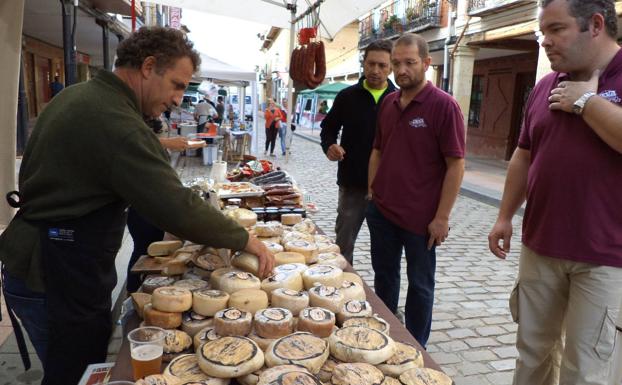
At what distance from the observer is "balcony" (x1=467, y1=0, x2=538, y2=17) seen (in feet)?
41.0

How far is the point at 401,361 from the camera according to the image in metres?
1.52

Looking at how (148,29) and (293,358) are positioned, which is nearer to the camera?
(293,358)

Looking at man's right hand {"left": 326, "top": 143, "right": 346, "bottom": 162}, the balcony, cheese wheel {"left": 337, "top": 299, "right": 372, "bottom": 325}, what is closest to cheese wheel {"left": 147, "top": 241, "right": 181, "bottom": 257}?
cheese wheel {"left": 337, "top": 299, "right": 372, "bottom": 325}

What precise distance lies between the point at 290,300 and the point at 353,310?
0.27m

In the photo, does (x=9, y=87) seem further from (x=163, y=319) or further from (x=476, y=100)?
(x=476, y=100)

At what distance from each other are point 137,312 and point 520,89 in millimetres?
16830

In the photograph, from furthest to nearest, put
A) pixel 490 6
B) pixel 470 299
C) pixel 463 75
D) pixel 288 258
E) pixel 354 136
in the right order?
pixel 463 75 → pixel 490 6 → pixel 470 299 → pixel 354 136 → pixel 288 258

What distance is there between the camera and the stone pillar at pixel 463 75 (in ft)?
46.9

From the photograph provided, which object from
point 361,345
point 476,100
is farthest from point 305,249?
point 476,100

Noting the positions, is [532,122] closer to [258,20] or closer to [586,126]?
[586,126]

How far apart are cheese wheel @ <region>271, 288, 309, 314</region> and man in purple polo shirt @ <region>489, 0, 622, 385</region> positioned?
1228 millimetres

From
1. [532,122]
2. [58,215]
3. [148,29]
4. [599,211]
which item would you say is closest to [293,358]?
[58,215]

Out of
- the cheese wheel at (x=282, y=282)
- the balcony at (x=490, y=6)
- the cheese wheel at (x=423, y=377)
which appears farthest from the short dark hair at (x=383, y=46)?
the balcony at (x=490, y=6)

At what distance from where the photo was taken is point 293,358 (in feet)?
4.71
